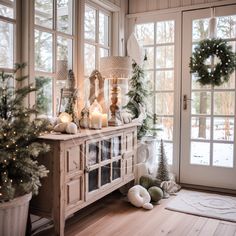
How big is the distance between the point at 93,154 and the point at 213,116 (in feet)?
5.84

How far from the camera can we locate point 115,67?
3.18 m

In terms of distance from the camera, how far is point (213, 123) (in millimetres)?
3781

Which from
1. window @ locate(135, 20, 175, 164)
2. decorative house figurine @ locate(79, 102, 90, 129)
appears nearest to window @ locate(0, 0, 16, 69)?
decorative house figurine @ locate(79, 102, 90, 129)

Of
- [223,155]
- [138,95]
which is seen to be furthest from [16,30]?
[223,155]

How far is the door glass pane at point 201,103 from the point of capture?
12.5ft

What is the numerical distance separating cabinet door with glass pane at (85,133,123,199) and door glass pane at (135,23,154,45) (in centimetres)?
155

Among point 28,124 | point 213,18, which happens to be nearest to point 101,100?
point 28,124

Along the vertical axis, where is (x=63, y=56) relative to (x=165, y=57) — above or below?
below

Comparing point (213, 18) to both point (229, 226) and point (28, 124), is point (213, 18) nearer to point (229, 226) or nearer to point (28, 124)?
point (229, 226)

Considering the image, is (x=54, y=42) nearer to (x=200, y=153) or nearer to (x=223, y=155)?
(x=200, y=153)

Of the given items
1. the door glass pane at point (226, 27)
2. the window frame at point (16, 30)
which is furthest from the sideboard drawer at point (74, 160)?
the door glass pane at point (226, 27)

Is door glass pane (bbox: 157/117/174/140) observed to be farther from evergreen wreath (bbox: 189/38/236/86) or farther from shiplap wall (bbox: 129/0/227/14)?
shiplap wall (bbox: 129/0/227/14)

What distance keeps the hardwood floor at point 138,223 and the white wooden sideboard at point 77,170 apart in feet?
0.85

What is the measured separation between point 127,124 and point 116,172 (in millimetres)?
542
